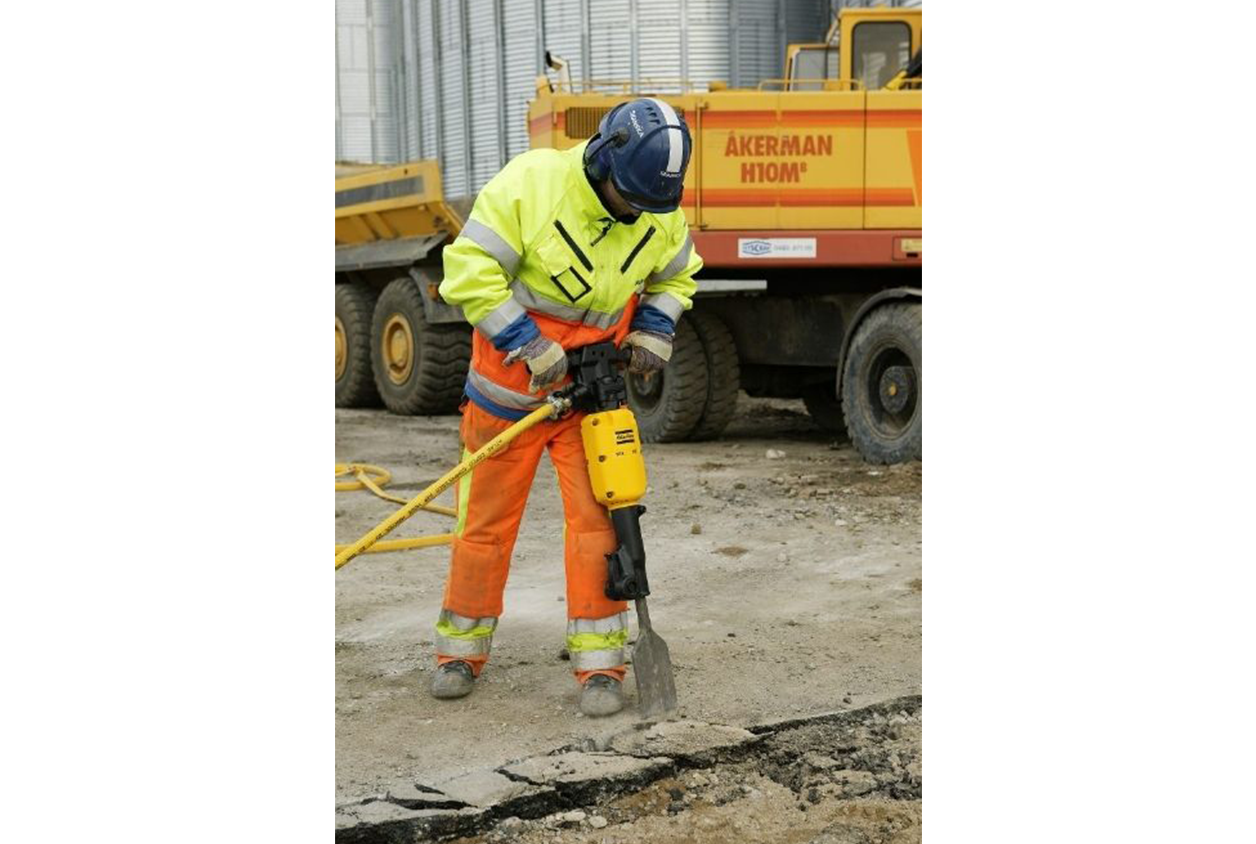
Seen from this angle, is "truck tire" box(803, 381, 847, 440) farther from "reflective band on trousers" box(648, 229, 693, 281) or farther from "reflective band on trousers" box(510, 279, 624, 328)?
"reflective band on trousers" box(510, 279, 624, 328)

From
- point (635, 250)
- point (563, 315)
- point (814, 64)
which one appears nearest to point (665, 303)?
point (635, 250)

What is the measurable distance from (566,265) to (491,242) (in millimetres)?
222

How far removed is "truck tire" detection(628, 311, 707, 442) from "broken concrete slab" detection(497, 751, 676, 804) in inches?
232

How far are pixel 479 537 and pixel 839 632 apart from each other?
139 cm

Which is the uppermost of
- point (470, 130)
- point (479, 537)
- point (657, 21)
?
point (657, 21)

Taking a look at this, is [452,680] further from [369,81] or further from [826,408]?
[369,81]

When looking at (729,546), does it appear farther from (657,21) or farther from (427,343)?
(657,21)

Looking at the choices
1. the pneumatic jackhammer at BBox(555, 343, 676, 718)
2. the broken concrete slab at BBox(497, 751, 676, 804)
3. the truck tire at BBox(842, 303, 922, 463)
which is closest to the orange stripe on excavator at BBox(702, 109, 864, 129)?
the truck tire at BBox(842, 303, 922, 463)

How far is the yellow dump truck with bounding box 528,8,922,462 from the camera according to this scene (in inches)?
332

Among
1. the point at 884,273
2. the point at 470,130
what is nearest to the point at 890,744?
the point at 884,273

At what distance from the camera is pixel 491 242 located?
→ 378 cm

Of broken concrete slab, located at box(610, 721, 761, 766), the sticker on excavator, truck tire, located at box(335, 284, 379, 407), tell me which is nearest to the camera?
broken concrete slab, located at box(610, 721, 761, 766)

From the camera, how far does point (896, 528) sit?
6473mm

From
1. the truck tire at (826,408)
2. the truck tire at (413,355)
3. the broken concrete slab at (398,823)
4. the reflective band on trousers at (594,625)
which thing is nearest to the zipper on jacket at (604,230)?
the reflective band on trousers at (594,625)
